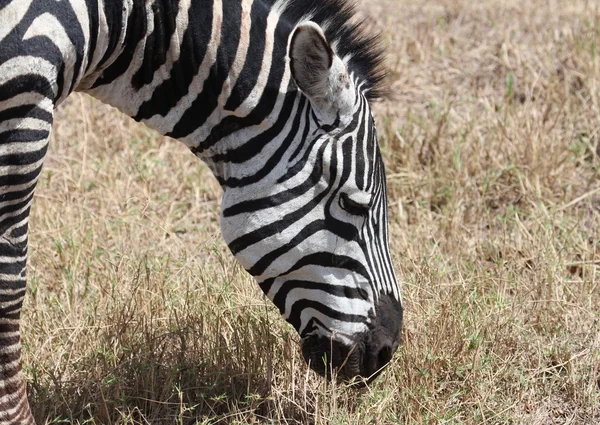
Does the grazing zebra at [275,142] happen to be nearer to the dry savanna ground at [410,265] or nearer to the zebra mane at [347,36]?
the zebra mane at [347,36]

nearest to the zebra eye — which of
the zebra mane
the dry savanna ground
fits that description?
the zebra mane

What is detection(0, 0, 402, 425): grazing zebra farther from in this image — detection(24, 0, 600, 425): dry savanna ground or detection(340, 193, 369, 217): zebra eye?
detection(24, 0, 600, 425): dry savanna ground

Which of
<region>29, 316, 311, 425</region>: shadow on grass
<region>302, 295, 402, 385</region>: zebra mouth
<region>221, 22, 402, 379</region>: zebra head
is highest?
<region>221, 22, 402, 379</region>: zebra head

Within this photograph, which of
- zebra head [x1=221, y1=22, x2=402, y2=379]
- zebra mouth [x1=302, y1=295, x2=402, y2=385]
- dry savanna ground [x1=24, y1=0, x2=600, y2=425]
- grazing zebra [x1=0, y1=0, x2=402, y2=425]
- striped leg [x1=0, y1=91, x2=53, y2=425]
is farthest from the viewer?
dry savanna ground [x1=24, y1=0, x2=600, y2=425]

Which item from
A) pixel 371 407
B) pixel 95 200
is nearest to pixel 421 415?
pixel 371 407

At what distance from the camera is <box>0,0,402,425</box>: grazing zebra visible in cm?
350

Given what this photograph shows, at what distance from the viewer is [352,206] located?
369 centimetres

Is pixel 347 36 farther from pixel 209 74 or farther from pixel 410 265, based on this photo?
pixel 410 265

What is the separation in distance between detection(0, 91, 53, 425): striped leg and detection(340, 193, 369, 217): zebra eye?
44.3 inches

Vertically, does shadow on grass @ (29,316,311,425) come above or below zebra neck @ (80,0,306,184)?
below

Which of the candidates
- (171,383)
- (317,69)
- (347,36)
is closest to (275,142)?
(317,69)

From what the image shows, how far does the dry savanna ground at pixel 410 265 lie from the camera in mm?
4355

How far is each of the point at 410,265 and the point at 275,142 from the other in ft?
6.38

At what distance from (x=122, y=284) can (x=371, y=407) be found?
1.60 meters
